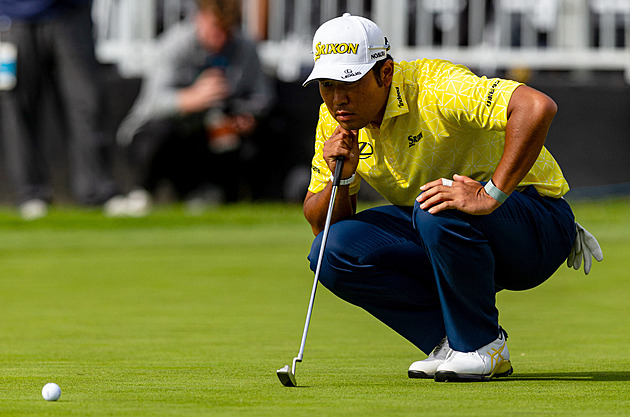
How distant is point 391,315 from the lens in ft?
16.5

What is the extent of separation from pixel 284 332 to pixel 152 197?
8.08m

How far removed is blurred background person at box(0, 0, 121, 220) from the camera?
12945 mm

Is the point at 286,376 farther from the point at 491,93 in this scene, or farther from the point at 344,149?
the point at 491,93

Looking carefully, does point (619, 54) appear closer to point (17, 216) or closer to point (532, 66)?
point (532, 66)

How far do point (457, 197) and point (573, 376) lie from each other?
0.75m

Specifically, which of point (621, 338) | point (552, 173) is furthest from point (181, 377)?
point (621, 338)

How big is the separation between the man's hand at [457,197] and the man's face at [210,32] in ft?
28.1

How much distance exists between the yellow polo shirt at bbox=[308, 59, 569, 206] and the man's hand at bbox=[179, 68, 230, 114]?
329 inches

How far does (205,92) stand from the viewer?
13.2 metres

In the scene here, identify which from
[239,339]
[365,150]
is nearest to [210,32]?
[239,339]

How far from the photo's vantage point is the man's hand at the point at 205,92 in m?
13.2

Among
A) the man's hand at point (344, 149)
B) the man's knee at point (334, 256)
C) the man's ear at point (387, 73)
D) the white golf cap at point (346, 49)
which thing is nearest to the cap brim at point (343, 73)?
the white golf cap at point (346, 49)

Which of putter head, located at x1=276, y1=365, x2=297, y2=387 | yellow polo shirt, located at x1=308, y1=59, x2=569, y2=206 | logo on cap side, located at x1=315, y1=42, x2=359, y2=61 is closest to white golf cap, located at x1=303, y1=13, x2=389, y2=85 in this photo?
logo on cap side, located at x1=315, y1=42, x2=359, y2=61

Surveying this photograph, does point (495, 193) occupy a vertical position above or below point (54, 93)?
above
